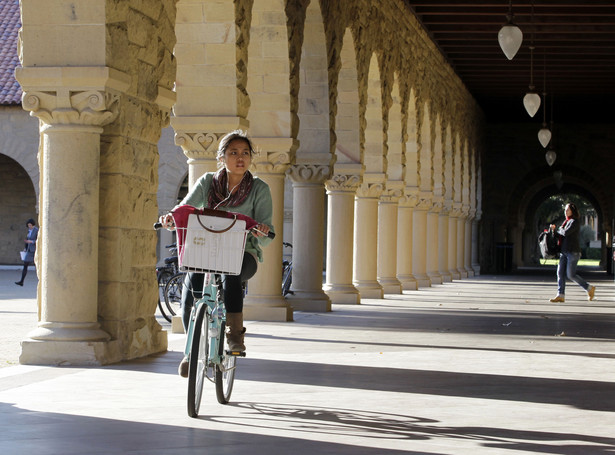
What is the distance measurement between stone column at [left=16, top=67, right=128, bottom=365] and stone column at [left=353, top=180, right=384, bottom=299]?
34.6 ft

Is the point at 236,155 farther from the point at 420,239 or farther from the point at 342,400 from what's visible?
the point at 420,239

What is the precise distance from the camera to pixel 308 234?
1396 cm

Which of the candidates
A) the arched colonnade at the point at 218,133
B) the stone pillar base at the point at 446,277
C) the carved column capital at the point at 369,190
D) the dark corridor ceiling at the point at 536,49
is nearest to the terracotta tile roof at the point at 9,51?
the arched colonnade at the point at 218,133

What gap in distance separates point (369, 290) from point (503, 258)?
21391 millimetres

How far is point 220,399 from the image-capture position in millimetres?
5688

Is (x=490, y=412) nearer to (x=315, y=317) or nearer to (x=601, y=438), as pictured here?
(x=601, y=438)

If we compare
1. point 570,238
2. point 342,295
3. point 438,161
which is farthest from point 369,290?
point 438,161

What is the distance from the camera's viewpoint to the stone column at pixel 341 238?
1582 centimetres

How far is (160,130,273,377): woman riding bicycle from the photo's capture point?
5.64 meters

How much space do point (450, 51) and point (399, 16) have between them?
5.81 metres

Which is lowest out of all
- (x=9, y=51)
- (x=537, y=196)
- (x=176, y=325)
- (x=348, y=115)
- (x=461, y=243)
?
(x=176, y=325)

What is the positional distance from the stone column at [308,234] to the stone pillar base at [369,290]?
371 cm

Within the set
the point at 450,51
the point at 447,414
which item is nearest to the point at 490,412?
the point at 447,414

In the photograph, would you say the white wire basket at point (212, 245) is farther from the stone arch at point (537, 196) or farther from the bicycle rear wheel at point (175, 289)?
the stone arch at point (537, 196)
